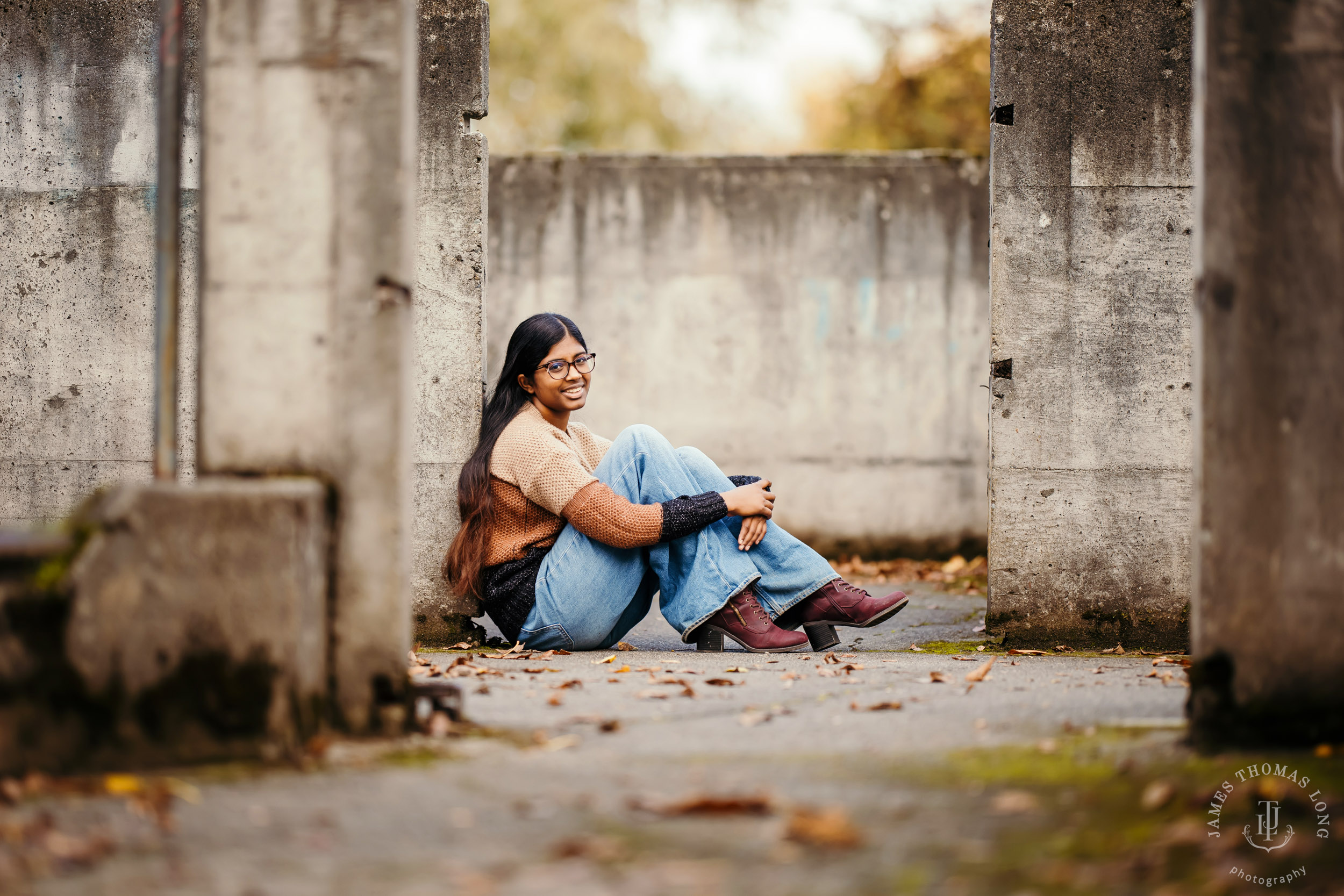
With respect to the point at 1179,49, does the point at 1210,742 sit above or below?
below

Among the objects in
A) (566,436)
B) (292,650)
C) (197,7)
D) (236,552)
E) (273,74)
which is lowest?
(292,650)

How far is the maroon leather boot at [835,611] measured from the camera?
15.2ft

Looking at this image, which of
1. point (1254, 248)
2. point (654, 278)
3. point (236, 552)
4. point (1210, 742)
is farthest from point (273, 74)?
point (654, 278)

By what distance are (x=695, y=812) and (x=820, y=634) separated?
2.47 metres

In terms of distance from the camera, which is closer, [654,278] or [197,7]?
[197,7]

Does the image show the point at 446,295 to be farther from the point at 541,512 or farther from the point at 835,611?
the point at 835,611

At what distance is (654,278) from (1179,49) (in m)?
4.16

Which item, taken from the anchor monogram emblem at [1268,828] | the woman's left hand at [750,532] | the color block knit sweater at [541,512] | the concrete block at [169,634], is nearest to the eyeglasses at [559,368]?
the color block knit sweater at [541,512]

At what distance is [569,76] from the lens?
17953mm

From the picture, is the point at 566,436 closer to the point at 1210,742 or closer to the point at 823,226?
the point at 1210,742

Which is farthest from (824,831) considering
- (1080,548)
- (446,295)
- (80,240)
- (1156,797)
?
(80,240)

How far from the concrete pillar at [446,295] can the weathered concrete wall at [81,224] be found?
1.19m

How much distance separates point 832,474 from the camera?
8438 mm

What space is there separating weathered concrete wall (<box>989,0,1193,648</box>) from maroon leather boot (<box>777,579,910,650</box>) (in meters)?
0.67
